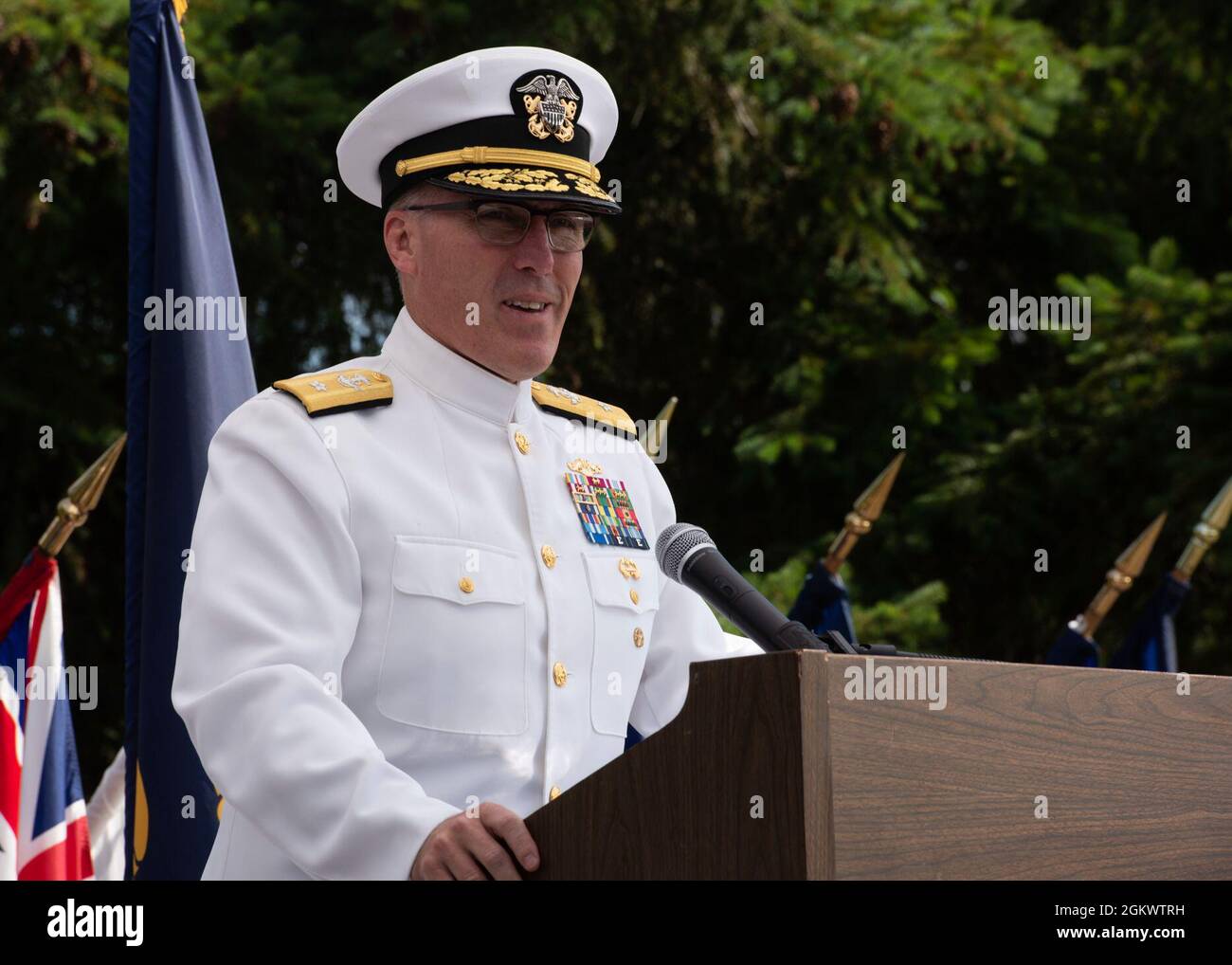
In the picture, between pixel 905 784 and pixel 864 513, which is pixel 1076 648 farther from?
pixel 905 784

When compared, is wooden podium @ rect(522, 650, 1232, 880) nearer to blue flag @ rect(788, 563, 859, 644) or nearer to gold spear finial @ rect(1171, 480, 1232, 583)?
blue flag @ rect(788, 563, 859, 644)

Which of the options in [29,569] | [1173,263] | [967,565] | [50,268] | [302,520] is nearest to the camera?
[302,520]

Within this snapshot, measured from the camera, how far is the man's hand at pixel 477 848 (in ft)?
5.76

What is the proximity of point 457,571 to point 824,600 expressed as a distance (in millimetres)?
2889

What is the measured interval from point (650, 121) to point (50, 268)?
299 centimetres

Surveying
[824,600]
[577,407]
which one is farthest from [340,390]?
[824,600]

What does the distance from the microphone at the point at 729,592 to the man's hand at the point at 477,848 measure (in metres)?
0.32

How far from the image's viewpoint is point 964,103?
7.93 meters

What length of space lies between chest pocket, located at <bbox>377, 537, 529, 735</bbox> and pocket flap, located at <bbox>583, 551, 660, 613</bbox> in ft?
0.57

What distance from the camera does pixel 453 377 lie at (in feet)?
8.39

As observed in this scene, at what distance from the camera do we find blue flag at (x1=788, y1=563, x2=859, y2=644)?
16.6ft

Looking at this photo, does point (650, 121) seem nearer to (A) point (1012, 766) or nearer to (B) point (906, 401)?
(B) point (906, 401)

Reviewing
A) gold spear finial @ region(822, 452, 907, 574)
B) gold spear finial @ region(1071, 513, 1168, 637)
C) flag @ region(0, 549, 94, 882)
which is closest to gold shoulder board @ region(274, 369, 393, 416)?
flag @ region(0, 549, 94, 882)

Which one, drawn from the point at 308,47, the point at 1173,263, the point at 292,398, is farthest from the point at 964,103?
the point at 292,398
